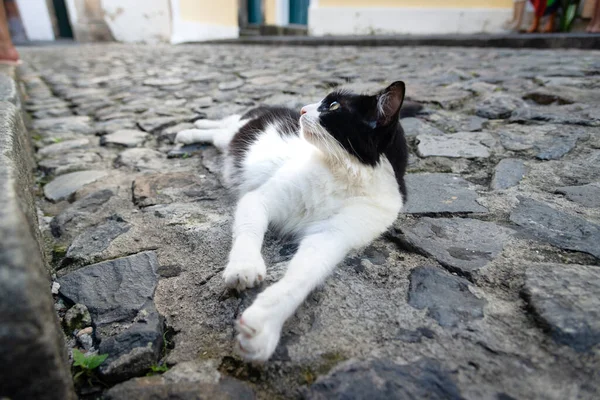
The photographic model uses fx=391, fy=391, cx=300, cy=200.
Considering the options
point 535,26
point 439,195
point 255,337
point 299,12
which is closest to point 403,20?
point 535,26

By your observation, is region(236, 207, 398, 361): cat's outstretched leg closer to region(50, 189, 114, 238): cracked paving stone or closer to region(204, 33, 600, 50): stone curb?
region(50, 189, 114, 238): cracked paving stone

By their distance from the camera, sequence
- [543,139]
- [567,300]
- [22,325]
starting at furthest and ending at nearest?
[543,139] < [567,300] < [22,325]

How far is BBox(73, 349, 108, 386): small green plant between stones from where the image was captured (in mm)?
1018

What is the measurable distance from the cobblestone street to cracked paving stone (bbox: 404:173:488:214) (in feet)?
0.03

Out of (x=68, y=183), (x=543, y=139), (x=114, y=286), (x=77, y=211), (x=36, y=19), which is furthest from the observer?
(x=36, y=19)

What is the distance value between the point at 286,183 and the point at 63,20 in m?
16.7

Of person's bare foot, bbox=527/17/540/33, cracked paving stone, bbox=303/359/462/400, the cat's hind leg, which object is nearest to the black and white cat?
cracked paving stone, bbox=303/359/462/400

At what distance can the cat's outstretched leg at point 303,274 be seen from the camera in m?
1.02

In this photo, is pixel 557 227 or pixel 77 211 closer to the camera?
pixel 557 227

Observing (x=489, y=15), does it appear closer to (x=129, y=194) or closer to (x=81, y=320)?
(x=129, y=194)

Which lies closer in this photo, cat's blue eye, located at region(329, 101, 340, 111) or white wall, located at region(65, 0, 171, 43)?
cat's blue eye, located at region(329, 101, 340, 111)

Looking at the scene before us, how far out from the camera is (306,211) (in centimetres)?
171

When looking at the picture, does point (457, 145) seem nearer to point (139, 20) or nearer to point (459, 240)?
point (459, 240)

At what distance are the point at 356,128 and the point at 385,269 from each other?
687 millimetres
